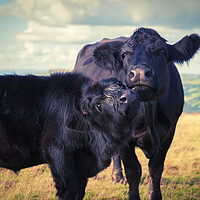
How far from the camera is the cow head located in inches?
192

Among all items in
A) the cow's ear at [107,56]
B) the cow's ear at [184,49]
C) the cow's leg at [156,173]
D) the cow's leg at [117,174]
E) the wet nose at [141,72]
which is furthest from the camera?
the cow's leg at [117,174]

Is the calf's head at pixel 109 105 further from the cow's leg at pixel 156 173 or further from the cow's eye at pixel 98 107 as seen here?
the cow's leg at pixel 156 173

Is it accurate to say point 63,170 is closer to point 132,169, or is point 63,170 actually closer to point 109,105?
point 109,105

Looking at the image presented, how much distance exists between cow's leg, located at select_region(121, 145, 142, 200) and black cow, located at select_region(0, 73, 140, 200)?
1.39 meters

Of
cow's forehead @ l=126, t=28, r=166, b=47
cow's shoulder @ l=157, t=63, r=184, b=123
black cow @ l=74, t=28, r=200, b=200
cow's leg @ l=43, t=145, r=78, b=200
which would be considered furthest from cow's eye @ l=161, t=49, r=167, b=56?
cow's leg @ l=43, t=145, r=78, b=200

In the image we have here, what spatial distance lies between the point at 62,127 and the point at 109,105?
2.29 feet

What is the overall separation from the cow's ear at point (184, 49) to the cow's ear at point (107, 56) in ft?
3.01

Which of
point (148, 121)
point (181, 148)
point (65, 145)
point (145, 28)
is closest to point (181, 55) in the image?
point (145, 28)

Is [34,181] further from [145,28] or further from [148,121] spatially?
[145,28]

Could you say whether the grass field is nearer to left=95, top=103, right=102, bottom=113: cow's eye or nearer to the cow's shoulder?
the cow's shoulder

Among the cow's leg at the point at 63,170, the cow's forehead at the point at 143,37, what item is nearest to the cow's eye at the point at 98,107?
the cow's leg at the point at 63,170

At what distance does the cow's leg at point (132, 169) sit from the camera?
583 cm

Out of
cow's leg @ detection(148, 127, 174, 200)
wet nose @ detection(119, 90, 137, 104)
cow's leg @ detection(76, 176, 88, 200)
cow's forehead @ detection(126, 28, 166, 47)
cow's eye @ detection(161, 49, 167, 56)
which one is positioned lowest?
cow's leg @ detection(148, 127, 174, 200)

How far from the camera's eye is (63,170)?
423 cm
